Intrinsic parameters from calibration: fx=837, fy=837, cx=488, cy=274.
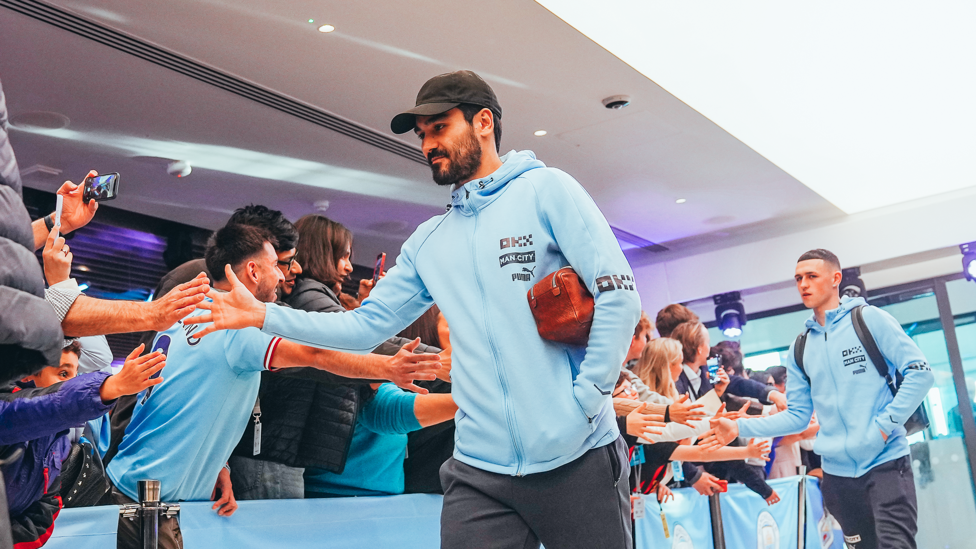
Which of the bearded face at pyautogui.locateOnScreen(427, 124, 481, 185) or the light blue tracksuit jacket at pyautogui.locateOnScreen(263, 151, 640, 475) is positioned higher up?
the bearded face at pyautogui.locateOnScreen(427, 124, 481, 185)

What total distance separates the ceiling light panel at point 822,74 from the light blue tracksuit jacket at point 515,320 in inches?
118

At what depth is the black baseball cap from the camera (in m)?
2.02

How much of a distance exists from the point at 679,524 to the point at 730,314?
5179 mm

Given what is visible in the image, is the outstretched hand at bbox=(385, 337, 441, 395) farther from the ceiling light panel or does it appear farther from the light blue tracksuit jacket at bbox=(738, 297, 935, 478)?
the ceiling light panel

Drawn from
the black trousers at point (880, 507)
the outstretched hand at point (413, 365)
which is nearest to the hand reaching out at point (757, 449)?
the black trousers at point (880, 507)

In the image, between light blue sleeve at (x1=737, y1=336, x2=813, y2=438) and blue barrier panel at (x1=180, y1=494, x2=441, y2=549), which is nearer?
blue barrier panel at (x1=180, y1=494, x2=441, y2=549)

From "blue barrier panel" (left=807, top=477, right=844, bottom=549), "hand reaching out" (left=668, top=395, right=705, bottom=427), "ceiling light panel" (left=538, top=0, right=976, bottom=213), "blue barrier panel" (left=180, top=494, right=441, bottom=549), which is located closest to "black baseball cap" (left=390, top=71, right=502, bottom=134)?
"blue barrier panel" (left=180, top=494, right=441, bottom=549)

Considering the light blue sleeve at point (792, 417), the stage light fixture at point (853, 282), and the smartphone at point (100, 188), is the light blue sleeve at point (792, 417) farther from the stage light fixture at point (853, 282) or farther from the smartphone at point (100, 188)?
the stage light fixture at point (853, 282)

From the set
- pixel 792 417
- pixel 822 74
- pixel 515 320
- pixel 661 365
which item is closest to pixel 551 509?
pixel 515 320

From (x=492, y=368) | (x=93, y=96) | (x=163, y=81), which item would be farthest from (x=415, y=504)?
(x=93, y=96)

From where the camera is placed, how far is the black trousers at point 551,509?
1.75m

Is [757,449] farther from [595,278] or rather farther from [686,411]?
[595,278]

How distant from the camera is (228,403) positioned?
2.35 m

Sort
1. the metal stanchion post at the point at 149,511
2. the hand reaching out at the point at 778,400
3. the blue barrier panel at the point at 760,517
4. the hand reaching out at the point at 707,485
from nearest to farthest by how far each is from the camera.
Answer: the metal stanchion post at the point at 149,511 < the hand reaching out at the point at 707,485 < the blue barrier panel at the point at 760,517 < the hand reaching out at the point at 778,400
